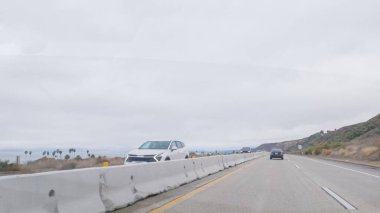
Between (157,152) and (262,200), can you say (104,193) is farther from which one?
(157,152)

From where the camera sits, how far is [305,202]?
1179 cm

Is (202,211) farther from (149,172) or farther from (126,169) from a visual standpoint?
(149,172)

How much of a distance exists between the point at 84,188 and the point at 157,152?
1337cm

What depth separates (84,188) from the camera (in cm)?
873

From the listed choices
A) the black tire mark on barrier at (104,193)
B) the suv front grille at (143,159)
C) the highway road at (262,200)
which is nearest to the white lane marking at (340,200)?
the highway road at (262,200)

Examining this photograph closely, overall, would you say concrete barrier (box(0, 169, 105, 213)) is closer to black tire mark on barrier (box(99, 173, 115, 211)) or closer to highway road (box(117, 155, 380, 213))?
black tire mark on barrier (box(99, 173, 115, 211))

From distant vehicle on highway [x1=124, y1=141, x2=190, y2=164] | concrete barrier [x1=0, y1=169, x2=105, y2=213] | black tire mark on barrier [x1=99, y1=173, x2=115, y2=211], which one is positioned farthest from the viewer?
Result: distant vehicle on highway [x1=124, y1=141, x2=190, y2=164]

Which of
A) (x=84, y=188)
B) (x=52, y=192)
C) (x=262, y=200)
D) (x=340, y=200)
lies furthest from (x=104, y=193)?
(x=340, y=200)

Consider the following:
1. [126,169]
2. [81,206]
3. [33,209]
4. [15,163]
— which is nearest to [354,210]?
[126,169]

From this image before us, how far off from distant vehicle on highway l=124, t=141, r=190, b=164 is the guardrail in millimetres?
6542

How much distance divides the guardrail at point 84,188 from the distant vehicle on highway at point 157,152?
6.54m

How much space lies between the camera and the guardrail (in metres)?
6.68

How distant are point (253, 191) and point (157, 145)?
1011 cm

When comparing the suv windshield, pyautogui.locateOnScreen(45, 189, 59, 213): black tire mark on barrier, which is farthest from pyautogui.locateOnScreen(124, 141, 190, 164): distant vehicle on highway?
pyautogui.locateOnScreen(45, 189, 59, 213): black tire mark on barrier
